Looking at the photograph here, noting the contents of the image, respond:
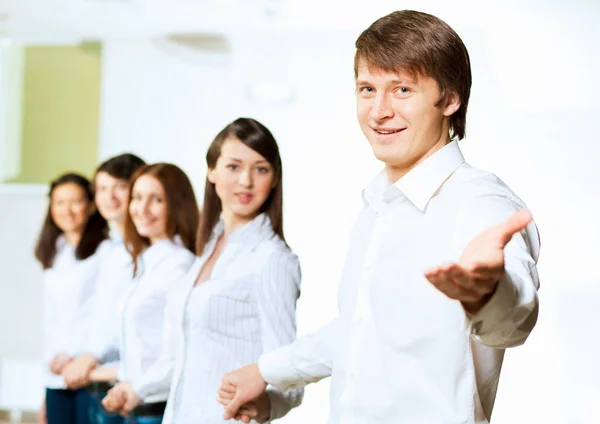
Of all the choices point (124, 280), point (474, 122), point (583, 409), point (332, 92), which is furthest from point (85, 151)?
point (583, 409)

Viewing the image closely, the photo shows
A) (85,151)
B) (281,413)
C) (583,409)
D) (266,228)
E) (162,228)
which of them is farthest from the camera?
(85,151)

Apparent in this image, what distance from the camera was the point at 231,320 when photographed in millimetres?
2104

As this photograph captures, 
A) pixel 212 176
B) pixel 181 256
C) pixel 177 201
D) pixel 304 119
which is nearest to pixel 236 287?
pixel 212 176

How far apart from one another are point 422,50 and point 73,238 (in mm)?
2612

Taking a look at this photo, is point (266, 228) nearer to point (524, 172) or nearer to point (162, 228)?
point (162, 228)

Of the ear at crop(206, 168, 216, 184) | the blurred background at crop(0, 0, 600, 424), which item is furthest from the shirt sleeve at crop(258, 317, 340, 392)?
the blurred background at crop(0, 0, 600, 424)

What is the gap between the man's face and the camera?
1387mm

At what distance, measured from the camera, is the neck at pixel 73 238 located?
12.0 ft

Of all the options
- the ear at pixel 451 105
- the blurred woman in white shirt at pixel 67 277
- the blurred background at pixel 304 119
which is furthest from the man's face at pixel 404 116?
the blurred background at pixel 304 119

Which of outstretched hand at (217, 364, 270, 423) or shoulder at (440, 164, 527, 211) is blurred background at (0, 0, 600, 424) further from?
shoulder at (440, 164, 527, 211)

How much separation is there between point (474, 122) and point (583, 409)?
179 centimetres

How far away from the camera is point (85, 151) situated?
6.23 m

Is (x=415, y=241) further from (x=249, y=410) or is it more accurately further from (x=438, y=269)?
(x=249, y=410)

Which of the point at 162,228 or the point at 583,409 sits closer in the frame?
the point at 162,228
